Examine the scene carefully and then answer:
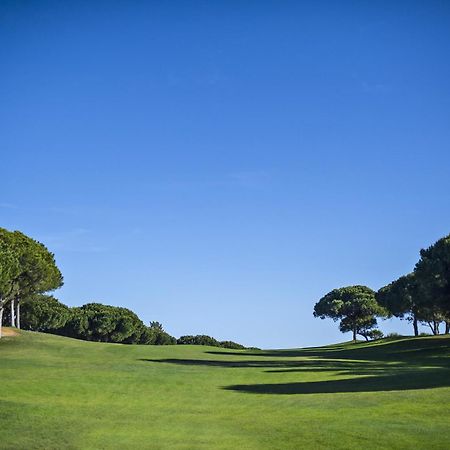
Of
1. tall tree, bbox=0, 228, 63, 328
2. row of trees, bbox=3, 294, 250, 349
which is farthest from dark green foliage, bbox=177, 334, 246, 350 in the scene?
tall tree, bbox=0, 228, 63, 328

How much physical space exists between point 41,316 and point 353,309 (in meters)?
72.7

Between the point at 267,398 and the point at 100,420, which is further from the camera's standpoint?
the point at 267,398

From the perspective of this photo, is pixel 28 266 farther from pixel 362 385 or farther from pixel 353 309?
pixel 353 309

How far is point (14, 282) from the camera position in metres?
70.7

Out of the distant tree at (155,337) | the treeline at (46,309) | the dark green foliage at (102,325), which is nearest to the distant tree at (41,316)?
the treeline at (46,309)

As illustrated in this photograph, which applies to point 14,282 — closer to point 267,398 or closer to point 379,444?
point 267,398

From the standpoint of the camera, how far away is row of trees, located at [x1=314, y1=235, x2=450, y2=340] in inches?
2960

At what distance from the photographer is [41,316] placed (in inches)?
4188

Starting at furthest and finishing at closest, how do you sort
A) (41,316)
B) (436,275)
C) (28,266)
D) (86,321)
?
1. (86,321)
2. (41,316)
3. (436,275)
4. (28,266)

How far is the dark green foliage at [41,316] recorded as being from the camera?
105375 mm

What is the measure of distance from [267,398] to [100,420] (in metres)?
10.5

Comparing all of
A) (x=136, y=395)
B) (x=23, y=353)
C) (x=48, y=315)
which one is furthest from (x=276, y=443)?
(x=48, y=315)

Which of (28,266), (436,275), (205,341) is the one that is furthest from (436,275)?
(205,341)

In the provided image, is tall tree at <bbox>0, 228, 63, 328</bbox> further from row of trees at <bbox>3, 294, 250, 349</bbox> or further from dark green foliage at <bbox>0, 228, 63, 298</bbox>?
row of trees at <bbox>3, 294, 250, 349</bbox>
